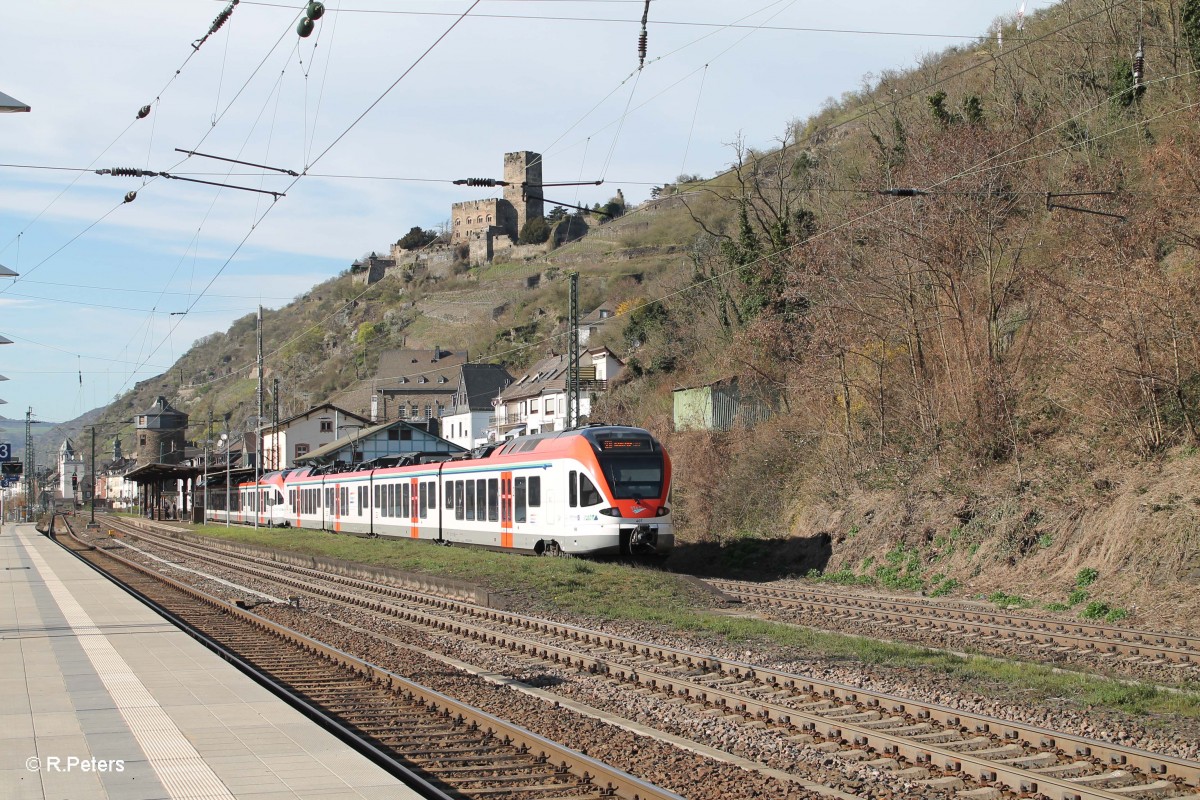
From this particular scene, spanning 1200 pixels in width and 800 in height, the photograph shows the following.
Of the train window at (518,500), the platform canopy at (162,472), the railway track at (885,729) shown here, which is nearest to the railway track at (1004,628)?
the railway track at (885,729)

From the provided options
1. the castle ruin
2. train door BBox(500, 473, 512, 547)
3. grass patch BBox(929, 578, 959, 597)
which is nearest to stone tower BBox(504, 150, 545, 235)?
the castle ruin

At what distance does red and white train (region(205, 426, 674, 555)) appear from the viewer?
22797 mm

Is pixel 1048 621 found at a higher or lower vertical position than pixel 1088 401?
lower

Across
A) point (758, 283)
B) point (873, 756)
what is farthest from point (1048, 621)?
point (758, 283)

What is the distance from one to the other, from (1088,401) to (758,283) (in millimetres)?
17811

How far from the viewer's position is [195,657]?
12.7 metres

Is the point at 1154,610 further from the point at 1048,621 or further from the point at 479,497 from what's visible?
the point at 479,497

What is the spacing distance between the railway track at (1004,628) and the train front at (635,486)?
9.83ft

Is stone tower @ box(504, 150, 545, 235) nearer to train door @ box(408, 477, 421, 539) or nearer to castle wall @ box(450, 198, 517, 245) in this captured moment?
castle wall @ box(450, 198, 517, 245)

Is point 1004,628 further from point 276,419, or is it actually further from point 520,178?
point 520,178

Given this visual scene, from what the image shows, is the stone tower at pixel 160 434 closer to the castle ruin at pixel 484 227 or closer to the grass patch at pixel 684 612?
the castle ruin at pixel 484 227

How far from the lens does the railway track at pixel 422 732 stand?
765 centimetres

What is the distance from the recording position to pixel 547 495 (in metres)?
24.3

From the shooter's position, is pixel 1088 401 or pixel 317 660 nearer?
pixel 317 660
